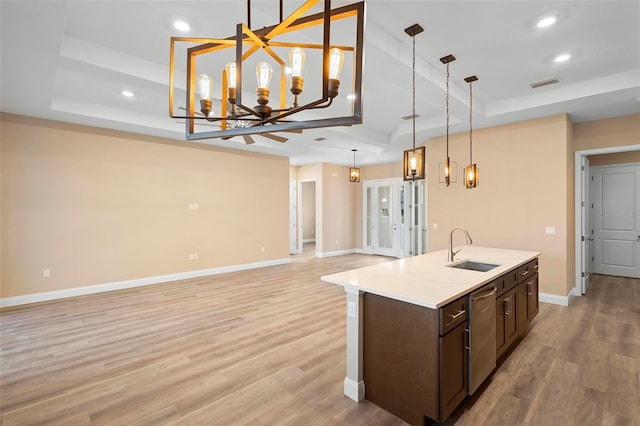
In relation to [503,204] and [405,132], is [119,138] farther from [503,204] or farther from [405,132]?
[503,204]

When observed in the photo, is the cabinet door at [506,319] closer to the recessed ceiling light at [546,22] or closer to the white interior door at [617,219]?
the recessed ceiling light at [546,22]

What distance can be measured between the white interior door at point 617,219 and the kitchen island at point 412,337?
563 cm

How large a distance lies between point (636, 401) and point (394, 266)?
1.99m

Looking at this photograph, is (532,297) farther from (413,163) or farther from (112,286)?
(112,286)

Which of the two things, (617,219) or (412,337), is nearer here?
(412,337)

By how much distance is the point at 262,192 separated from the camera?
7465 mm

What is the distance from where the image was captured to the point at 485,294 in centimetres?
231

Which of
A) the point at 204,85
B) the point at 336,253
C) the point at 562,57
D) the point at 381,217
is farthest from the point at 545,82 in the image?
the point at 336,253

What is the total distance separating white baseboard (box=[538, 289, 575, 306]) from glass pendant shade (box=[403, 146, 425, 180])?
11.2 feet

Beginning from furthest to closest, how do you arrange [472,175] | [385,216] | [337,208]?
[337,208], [385,216], [472,175]

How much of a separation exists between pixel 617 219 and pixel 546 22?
5.69m

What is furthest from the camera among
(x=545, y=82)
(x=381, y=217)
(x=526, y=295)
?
(x=381, y=217)

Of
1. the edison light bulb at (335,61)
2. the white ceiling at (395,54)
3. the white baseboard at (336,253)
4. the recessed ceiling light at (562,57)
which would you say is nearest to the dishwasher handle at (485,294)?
the edison light bulb at (335,61)

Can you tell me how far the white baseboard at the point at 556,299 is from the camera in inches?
175
